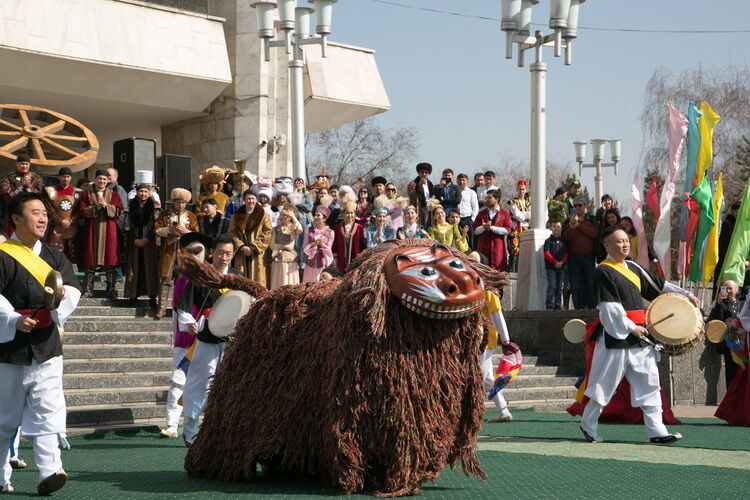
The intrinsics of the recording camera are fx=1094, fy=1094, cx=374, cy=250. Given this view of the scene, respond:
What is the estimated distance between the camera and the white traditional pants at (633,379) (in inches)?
376

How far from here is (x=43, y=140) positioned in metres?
19.5

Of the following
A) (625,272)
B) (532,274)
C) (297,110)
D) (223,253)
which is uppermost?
(297,110)

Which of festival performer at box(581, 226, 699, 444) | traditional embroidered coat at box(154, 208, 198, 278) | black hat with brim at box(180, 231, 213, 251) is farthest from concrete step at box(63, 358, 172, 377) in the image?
festival performer at box(581, 226, 699, 444)

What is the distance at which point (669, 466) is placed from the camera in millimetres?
7840

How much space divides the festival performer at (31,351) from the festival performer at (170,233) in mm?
8027

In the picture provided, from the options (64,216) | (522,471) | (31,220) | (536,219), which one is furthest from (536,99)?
(31,220)

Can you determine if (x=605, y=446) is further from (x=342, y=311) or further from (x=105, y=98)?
(x=105, y=98)

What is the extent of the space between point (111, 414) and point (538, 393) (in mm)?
5992

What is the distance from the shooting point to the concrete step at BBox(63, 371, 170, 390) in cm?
1220

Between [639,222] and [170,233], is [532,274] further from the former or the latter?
[170,233]

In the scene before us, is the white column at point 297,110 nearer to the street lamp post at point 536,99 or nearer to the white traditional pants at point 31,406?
the street lamp post at point 536,99

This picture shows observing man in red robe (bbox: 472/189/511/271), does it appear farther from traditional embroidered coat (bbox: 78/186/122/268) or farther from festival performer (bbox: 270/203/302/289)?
traditional embroidered coat (bbox: 78/186/122/268)

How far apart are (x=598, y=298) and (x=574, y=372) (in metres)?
6.54

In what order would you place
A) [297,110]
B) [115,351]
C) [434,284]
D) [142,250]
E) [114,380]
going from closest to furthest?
1. [434,284]
2. [114,380]
3. [115,351]
4. [142,250]
5. [297,110]
